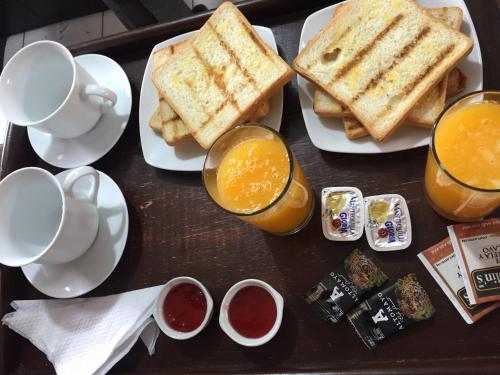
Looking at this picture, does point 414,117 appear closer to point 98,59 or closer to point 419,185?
point 419,185

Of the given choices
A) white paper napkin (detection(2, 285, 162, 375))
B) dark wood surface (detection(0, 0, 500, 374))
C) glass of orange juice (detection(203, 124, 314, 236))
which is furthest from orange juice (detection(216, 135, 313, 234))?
white paper napkin (detection(2, 285, 162, 375))

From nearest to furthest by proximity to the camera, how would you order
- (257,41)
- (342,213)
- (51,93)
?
(342,213) < (257,41) < (51,93)

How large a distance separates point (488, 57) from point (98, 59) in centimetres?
113

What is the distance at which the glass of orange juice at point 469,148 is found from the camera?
35.9 inches

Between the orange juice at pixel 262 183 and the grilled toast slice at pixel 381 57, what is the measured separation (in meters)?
0.24

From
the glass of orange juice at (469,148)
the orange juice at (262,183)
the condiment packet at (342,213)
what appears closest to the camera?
the glass of orange juice at (469,148)

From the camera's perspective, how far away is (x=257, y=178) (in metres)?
1.05

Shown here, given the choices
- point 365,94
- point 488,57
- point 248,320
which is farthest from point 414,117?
point 248,320

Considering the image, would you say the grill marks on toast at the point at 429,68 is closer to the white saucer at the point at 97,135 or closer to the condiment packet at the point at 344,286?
the condiment packet at the point at 344,286

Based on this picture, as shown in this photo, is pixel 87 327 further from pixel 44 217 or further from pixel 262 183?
pixel 262 183

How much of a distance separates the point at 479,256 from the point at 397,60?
19.9 inches

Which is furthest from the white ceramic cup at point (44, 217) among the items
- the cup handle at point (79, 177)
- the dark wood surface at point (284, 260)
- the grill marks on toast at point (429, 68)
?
the grill marks on toast at point (429, 68)

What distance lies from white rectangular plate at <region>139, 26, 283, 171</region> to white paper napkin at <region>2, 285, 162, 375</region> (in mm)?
344

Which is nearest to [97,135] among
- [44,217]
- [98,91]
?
[98,91]
